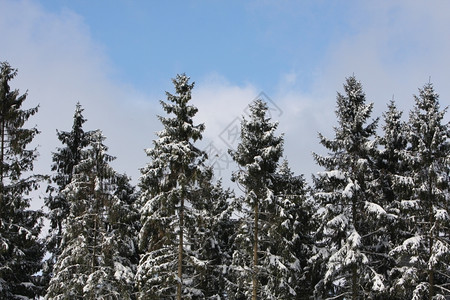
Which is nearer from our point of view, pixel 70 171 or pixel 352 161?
pixel 352 161

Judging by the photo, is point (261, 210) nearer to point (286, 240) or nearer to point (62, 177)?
point (286, 240)

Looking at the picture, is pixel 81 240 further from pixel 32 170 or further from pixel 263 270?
pixel 263 270

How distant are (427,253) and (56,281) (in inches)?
706

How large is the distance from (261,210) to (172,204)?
500cm

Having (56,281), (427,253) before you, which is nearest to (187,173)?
(56,281)

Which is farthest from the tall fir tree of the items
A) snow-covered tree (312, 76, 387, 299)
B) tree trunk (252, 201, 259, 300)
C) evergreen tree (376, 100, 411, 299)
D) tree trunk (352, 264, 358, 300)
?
evergreen tree (376, 100, 411, 299)

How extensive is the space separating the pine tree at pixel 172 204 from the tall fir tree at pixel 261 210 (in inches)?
84.3

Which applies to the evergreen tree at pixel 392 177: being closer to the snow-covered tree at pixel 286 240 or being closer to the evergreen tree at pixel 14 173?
the snow-covered tree at pixel 286 240

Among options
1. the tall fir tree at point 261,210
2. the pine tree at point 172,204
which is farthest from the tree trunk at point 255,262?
the pine tree at point 172,204

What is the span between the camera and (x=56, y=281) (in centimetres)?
2245

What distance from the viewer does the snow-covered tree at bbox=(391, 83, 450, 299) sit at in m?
22.4

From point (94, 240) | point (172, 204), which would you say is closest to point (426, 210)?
point (172, 204)

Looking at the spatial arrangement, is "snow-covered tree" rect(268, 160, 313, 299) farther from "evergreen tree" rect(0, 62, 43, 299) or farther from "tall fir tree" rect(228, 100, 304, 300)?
"evergreen tree" rect(0, 62, 43, 299)

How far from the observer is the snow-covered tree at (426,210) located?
2236 cm
